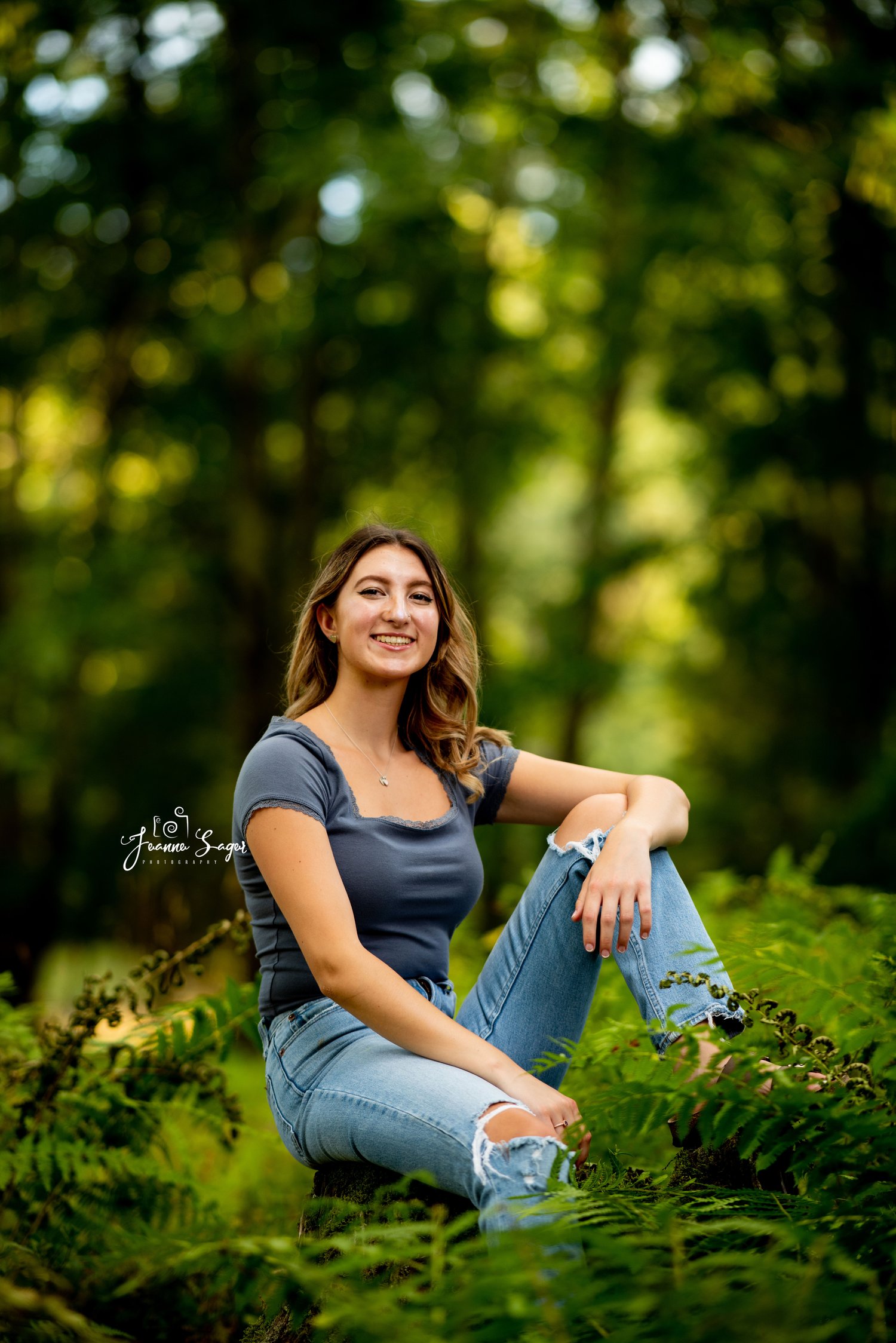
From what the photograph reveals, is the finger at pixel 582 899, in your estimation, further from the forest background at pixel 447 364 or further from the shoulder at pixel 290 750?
the forest background at pixel 447 364

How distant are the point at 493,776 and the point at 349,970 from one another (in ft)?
2.72

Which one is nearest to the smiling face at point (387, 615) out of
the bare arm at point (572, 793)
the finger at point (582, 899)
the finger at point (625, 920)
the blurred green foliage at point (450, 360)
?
the bare arm at point (572, 793)

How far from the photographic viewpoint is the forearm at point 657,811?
94.2 inches

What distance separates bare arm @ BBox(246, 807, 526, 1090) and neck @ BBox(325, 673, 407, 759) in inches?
18.6

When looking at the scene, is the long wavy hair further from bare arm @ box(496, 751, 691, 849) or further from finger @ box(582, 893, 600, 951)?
finger @ box(582, 893, 600, 951)

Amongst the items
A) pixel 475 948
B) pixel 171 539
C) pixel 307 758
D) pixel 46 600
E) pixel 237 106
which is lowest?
pixel 475 948

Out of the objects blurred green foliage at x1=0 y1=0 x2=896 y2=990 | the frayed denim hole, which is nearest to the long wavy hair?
the frayed denim hole

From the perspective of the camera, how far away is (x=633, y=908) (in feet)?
7.40

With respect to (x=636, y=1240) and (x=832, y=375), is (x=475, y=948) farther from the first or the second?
(x=832, y=375)

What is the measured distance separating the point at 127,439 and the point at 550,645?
492 centimetres

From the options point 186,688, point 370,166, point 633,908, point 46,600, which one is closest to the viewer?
point 633,908

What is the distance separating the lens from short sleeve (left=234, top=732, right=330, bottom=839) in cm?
226

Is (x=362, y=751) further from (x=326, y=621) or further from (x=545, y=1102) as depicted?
(x=545, y=1102)

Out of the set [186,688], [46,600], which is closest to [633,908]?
[46,600]
